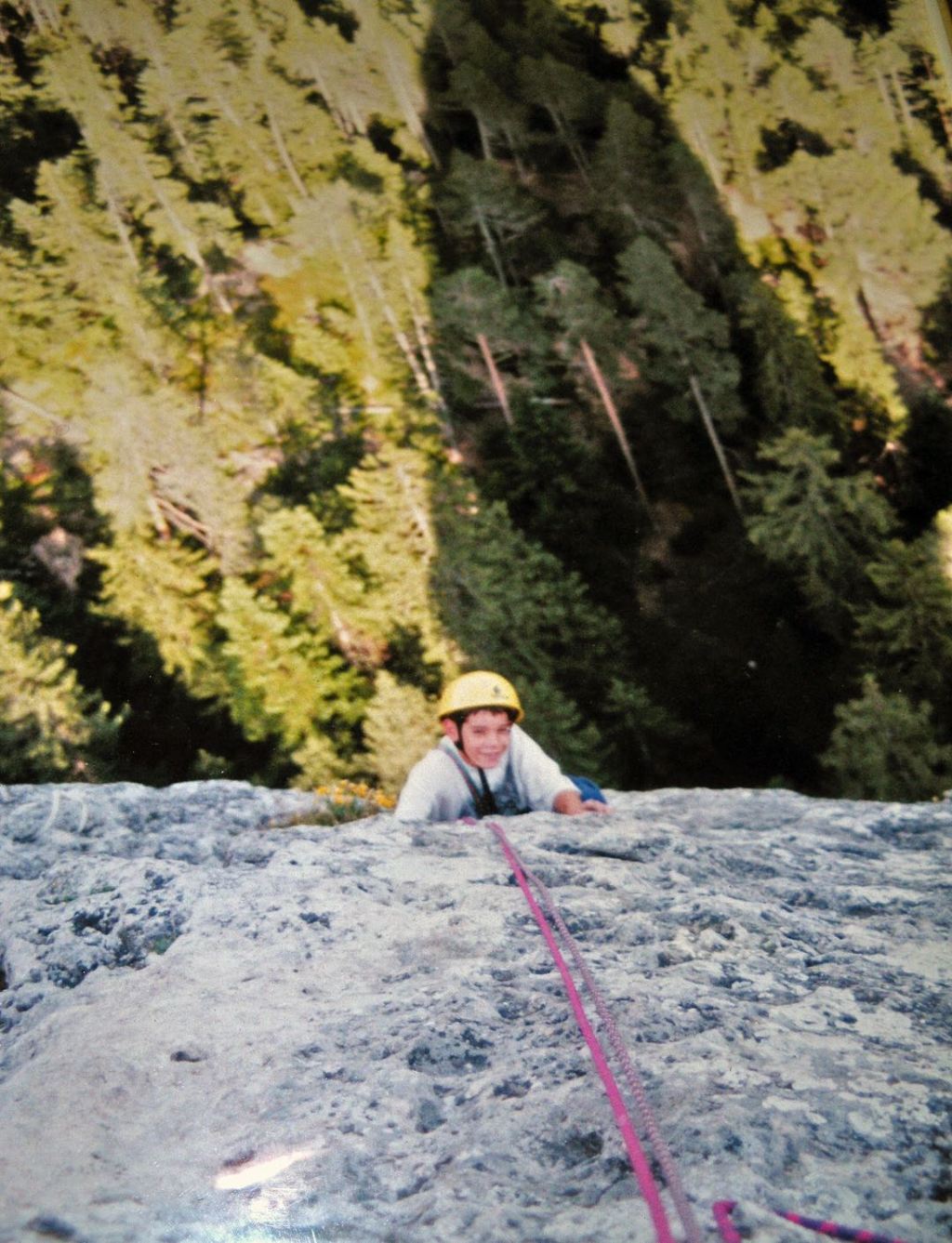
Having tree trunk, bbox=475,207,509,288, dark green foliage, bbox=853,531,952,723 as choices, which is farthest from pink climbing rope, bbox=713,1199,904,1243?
tree trunk, bbox=475,207,509,288

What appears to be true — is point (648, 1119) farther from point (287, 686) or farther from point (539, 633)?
point (539, 633)

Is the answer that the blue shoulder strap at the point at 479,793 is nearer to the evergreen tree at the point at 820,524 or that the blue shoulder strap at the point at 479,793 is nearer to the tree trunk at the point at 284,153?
the evergreen tree at the point at 820,524

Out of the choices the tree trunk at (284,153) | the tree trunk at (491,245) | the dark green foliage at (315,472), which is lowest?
the dark green foliage at (315,472)

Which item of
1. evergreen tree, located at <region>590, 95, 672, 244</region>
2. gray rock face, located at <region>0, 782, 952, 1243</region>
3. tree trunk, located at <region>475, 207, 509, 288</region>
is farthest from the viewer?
evergreen tree, located at <region>590, 95, 672, 244</region>

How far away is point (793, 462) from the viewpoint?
A: 17453 millimetres

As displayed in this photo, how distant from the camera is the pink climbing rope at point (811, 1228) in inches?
64.3

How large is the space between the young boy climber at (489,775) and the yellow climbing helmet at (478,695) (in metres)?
0.02

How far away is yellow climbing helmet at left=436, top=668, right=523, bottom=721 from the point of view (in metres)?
5.84

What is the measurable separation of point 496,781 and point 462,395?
13901 mm

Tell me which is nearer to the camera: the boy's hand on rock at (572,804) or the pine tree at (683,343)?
the boy's hand on rock at (572,804)

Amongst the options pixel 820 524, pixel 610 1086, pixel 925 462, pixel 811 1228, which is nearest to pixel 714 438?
pixel 820 524

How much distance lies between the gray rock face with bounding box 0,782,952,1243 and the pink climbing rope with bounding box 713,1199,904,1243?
3 centimetres

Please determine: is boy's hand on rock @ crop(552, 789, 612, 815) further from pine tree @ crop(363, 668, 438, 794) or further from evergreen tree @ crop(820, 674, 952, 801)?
evergreen tree @ crop(820, 674, 952, 801)

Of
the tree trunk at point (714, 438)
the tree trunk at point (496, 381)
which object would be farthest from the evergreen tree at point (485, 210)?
the tree trunk at point (714, 438)
